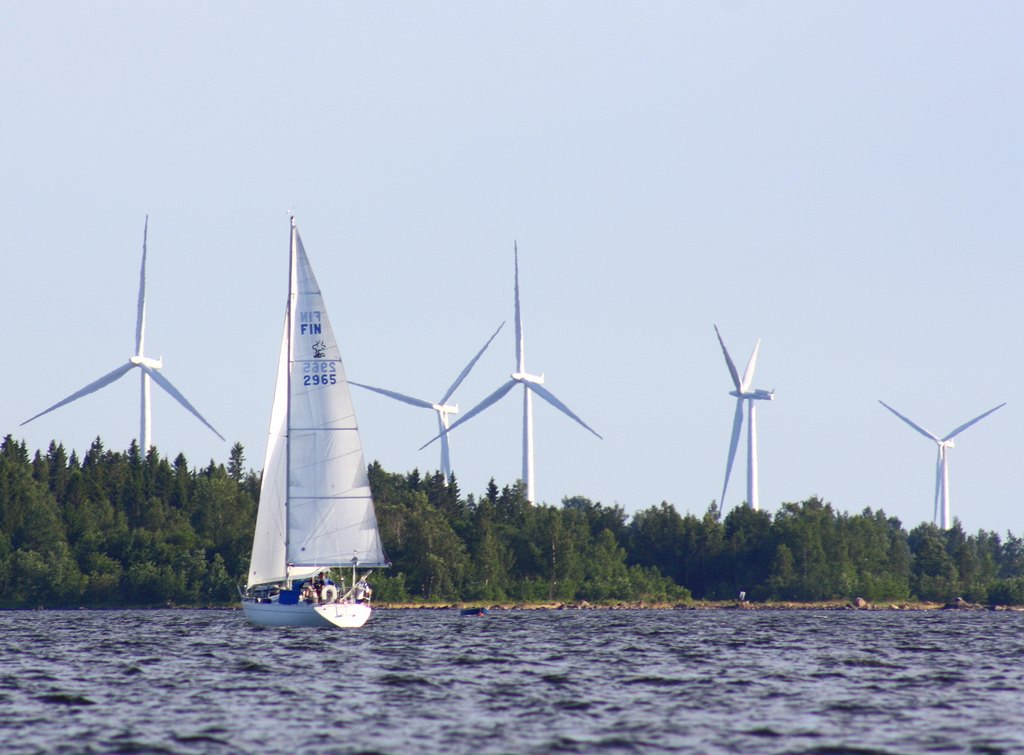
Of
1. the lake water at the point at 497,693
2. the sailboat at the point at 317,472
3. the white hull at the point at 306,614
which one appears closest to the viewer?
the lake water at the point at 497,693

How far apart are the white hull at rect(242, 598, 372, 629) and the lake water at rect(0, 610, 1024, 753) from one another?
3.07ft

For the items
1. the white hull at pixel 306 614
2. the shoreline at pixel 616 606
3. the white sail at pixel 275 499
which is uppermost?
the white sail at pixel 275 499

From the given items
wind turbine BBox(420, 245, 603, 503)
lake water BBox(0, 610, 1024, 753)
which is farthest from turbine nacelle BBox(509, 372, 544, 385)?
lake water BBox(0, 610, 1024, 753)

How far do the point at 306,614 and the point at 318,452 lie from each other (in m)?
8.33

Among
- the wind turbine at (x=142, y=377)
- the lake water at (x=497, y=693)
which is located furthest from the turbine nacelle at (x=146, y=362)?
the lake water at (x=497, y=693)

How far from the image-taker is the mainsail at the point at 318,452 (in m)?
89.4

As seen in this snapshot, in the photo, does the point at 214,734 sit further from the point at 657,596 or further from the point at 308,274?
the point at 657,596

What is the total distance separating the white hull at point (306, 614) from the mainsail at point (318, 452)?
2007 millimetres

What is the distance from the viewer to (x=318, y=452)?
3524 inches

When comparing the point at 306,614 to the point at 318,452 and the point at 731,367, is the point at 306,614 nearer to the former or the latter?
the point at 318,452

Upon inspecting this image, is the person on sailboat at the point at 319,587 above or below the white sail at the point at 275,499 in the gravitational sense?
below

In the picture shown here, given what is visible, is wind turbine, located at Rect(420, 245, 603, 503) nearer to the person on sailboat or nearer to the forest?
the forest

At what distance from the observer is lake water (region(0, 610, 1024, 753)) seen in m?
44.1

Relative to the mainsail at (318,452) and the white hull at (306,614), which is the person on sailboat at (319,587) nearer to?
the white hull at (306,614)
